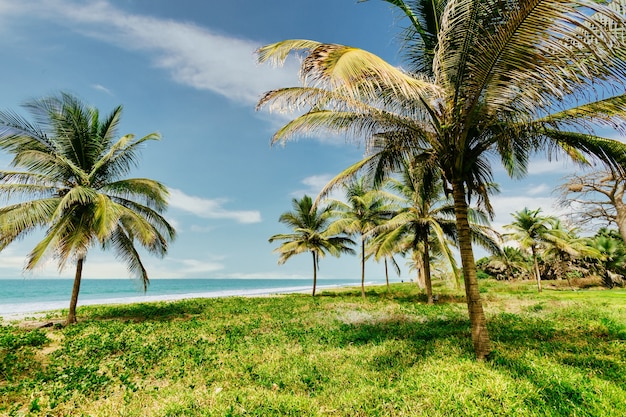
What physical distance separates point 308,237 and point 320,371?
19.9 meters

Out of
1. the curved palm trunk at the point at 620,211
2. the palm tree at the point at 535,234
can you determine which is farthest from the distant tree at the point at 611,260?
the curved palm trunk at the point at 620,211

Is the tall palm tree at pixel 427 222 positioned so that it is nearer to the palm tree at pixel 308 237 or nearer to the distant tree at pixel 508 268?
the palm tree at pixel 308 237

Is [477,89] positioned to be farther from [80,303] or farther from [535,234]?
[80,303]

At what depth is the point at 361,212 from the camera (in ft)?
78.9

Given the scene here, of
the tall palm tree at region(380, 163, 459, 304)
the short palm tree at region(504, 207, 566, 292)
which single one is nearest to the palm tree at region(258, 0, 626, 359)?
the tall palm tree at region(380, 163, 459, 304)

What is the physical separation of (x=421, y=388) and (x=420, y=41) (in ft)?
24.9

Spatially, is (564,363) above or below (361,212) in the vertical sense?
below

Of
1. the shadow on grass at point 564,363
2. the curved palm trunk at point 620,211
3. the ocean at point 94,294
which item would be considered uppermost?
the curved palm trunk at point 620,211

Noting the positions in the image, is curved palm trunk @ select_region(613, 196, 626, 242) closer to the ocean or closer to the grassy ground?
the grassy ground

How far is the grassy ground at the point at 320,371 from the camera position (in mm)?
4383

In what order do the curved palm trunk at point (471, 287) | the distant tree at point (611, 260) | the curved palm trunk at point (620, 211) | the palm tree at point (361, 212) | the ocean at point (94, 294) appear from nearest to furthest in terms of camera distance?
the curved palm trunk at point (471, 287) < the curved palm trunk at point (620, 211) < the palm tree at point (361, 212) < the ocean at point (94, 294) < the distant tree at point (611, 260)

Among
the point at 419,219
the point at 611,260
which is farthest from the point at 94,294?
the point at 611,260

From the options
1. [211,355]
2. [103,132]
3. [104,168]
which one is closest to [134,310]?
[104,168]

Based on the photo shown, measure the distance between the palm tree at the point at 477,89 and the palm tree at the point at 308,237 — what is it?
1788 centimetres
